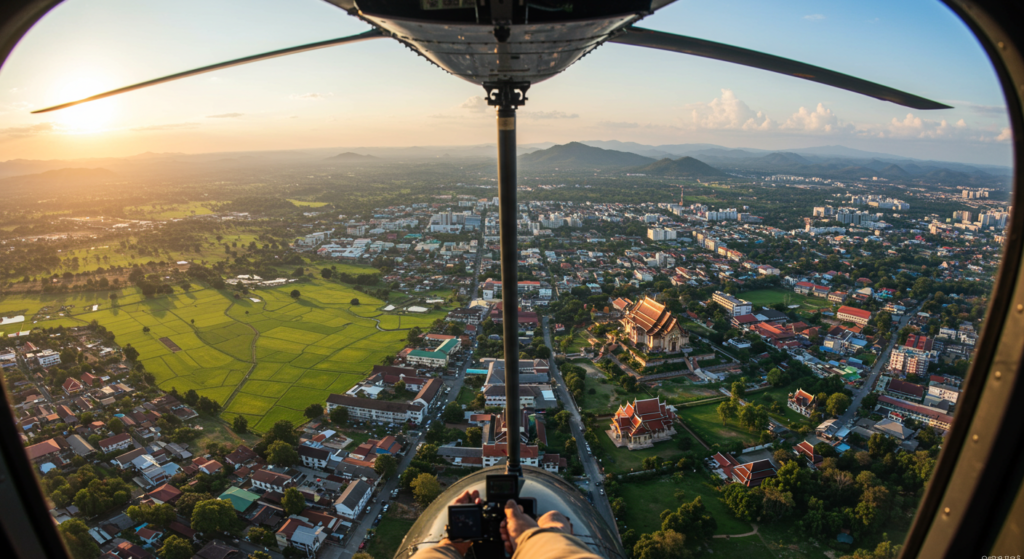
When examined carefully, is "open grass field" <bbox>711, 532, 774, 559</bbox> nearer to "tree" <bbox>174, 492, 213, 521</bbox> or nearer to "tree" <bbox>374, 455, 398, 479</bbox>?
"tree" <bbox>374, 455, 398, 479</bbox>

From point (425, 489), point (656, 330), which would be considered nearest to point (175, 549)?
point (425, 489)

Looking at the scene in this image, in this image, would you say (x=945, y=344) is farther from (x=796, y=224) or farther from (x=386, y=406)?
(x=796, y=224)

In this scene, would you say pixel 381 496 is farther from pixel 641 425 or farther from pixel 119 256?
pixel 119 256

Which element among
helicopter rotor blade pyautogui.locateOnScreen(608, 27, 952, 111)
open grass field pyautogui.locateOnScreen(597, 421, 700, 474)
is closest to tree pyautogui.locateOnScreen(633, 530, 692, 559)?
open grass field pyautogui.locateOnScreen(597, 421, 700, 474)

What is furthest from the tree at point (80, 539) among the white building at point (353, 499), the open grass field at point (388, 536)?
the open grass field at point (388, 536)

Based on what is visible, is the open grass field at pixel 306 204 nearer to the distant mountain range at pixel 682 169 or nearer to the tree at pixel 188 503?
the tree at pixel 188 503

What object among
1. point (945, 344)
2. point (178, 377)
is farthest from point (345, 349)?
point (945, 344)

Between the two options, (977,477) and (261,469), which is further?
(261,469)
